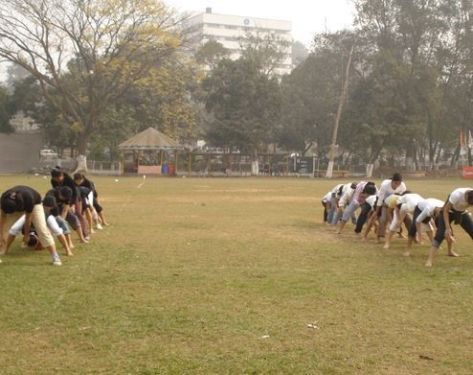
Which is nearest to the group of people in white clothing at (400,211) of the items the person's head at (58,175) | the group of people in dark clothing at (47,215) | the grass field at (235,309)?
the grass field at (235,309)

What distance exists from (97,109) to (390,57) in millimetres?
24845

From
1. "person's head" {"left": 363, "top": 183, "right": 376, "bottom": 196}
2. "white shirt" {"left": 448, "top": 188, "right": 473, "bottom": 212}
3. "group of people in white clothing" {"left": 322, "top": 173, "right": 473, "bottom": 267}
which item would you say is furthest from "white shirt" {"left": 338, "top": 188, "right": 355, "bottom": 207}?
"white shirt" {"left": 448, "top": 188, "right": 473, "bottom": 212}

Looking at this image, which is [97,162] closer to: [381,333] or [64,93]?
[64,93]

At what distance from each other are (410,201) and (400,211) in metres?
0.35

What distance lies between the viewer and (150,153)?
5338 cm

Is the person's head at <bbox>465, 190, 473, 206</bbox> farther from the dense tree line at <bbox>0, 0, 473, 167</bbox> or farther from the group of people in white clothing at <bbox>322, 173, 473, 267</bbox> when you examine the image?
the dense tree line at <bbox>0, 0, 473, 167</bbox>

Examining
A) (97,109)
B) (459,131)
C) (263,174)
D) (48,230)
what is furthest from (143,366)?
(459,131)

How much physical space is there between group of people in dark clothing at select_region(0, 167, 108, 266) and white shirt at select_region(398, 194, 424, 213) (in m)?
6.22

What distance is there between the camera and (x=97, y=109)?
46875 millimetres

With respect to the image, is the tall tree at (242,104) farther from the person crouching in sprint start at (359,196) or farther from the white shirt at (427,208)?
the white shirt at (427,208)

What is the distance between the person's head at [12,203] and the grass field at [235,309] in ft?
2.92

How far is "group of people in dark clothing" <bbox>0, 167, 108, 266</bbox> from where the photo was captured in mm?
9281

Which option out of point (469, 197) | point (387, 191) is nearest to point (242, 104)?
point (387, 191)

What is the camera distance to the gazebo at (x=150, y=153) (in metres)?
46.9
